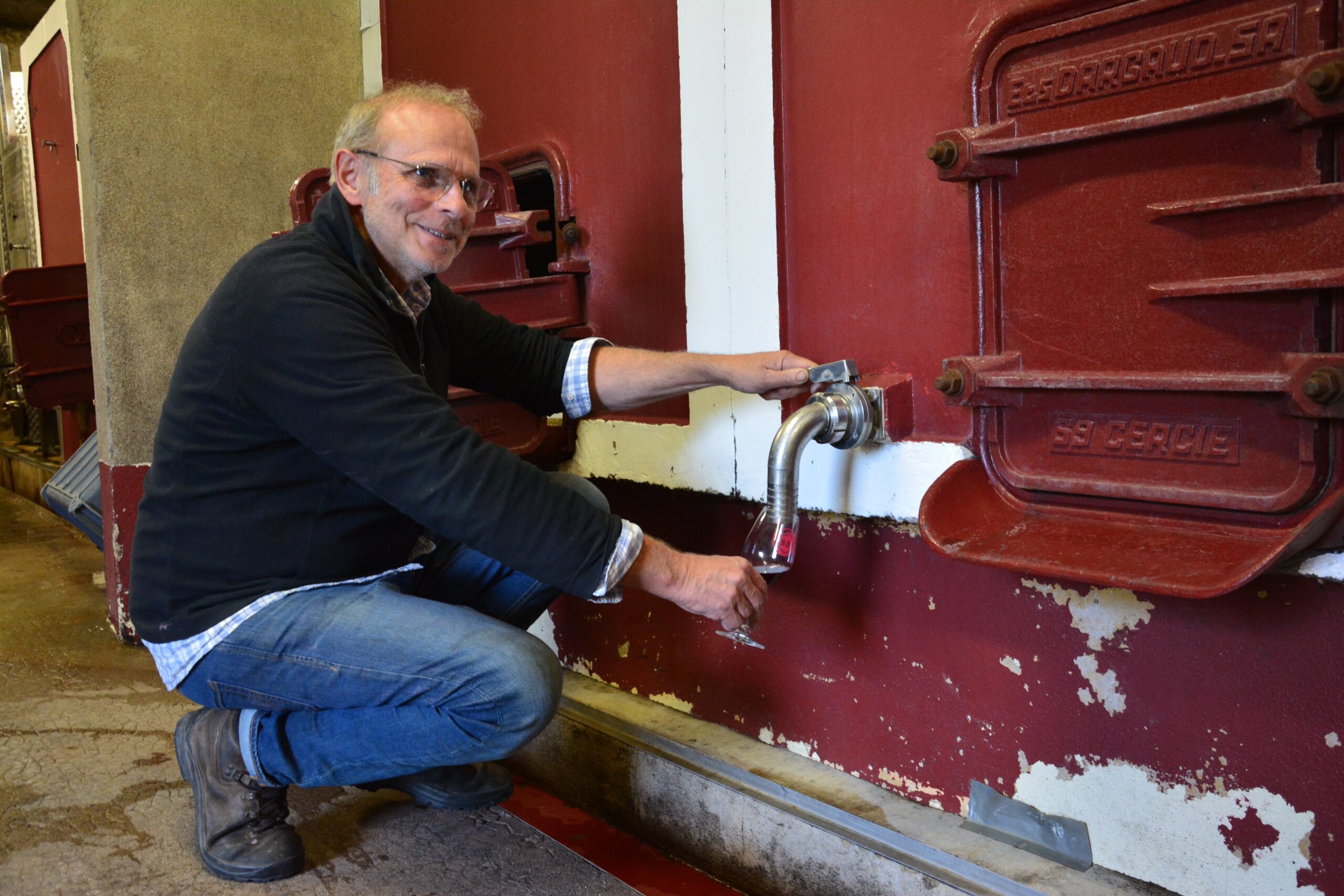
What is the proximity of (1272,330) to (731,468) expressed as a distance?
3.80 feet

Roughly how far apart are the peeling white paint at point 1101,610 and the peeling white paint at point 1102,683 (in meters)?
0.03

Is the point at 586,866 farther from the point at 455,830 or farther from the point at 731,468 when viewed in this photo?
the point at 731,468

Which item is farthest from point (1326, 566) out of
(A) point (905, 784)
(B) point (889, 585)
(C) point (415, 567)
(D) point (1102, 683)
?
(C) point (415, 567)

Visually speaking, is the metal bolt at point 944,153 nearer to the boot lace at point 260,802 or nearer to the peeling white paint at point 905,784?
the peeling white paint at point 905,784

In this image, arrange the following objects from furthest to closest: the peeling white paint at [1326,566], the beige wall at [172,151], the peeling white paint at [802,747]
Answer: the beige wall at [172,151]
the peeling white paint at [802,747]
the peeling white paint at [1326,566]

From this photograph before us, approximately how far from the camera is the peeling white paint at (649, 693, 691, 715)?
2.58 m

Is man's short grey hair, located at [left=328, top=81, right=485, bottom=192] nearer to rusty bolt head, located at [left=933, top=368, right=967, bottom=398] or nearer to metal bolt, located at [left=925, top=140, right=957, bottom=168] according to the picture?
metal bolt, located at [left=925, top=140, right=957, bottom=168]

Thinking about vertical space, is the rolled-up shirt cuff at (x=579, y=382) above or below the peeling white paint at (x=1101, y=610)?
above

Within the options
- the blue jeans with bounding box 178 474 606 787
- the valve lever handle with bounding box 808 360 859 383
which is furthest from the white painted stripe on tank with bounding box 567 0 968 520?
the blue jeans with bounding box 178 474 606 787

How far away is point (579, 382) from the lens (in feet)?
7.61

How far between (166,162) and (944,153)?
8.86ft

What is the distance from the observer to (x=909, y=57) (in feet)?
6.14

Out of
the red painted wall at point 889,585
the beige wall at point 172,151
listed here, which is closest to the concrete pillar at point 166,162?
the beige wall at point 172,151

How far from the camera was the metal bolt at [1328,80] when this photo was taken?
1262 mm
